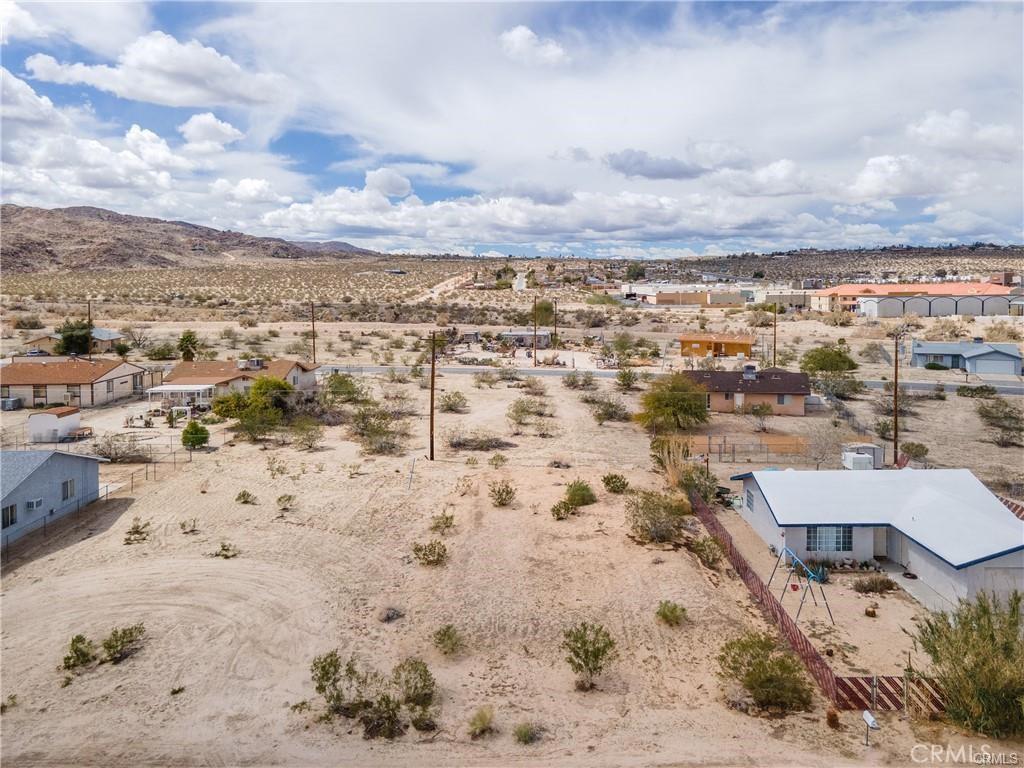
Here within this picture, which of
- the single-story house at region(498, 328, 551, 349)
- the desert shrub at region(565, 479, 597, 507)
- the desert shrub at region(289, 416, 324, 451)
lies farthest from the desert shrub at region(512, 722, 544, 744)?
the single-story house at region(498, 328, 551, 349)

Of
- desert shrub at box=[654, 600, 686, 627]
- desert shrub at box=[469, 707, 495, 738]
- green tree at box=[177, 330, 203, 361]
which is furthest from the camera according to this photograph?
green tree at box=[177, 330, 203, 361]

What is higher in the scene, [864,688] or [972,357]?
[972,357]

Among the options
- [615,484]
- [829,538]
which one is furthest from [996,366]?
[829,538]

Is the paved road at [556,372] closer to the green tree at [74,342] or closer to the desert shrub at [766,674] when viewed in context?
the green tree at [74,342]

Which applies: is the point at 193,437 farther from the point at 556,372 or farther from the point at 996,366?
the point at 996,366

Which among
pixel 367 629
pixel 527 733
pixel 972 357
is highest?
pixel 972 357

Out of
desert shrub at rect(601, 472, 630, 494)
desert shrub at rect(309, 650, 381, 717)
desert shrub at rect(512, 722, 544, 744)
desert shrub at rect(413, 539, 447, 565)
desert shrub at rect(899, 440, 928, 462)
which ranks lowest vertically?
desert shrub at rect(512, 722, 544, 744)

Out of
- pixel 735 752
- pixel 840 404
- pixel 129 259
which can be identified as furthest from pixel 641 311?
pixel 129 259

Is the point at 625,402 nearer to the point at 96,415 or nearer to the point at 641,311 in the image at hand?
the point at 96,415

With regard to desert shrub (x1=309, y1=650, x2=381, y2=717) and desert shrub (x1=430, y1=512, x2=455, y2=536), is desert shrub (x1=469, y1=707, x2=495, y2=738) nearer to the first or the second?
desert shrub (x1=309, y1=650, x2=381, y2=717)
